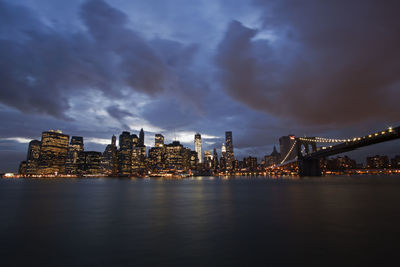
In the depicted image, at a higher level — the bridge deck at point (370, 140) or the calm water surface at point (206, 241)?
the bridge deck at point (370, 140)

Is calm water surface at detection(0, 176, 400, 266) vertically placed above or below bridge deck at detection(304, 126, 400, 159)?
below

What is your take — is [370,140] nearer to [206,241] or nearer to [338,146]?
[338,146]

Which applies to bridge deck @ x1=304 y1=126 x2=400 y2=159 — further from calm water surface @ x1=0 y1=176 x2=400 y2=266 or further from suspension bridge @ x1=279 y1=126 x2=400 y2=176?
calm water surface @ x1=0 y1=176 x2=400 y2=266

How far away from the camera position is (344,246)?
11.5 m

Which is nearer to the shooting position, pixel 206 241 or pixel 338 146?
pixel 206 241

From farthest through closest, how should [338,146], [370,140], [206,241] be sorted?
[338,146]
[370,140]
[206,241]

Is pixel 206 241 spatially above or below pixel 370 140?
below

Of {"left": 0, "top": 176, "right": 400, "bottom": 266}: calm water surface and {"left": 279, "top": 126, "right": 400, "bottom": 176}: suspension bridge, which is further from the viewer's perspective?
{"left": 279, "top": 126, "right": 400, "bottom": 176}: suspension bridge

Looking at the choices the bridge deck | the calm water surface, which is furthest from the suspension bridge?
the calm water surface

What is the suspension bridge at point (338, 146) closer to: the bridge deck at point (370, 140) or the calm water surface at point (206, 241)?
the bridge deck at point (370, 140)

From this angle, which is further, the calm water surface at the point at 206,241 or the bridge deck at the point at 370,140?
the bridge deck at the point at 370,140

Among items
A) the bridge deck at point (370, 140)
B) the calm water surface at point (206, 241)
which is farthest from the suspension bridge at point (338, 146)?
the calm water surface at point (206, 241)

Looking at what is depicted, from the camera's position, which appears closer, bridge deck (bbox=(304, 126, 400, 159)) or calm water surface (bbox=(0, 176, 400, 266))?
calm water surface (bbox=(0, 176, 400, 266))

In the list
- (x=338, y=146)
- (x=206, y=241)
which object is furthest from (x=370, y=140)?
(x=206, y=241)
